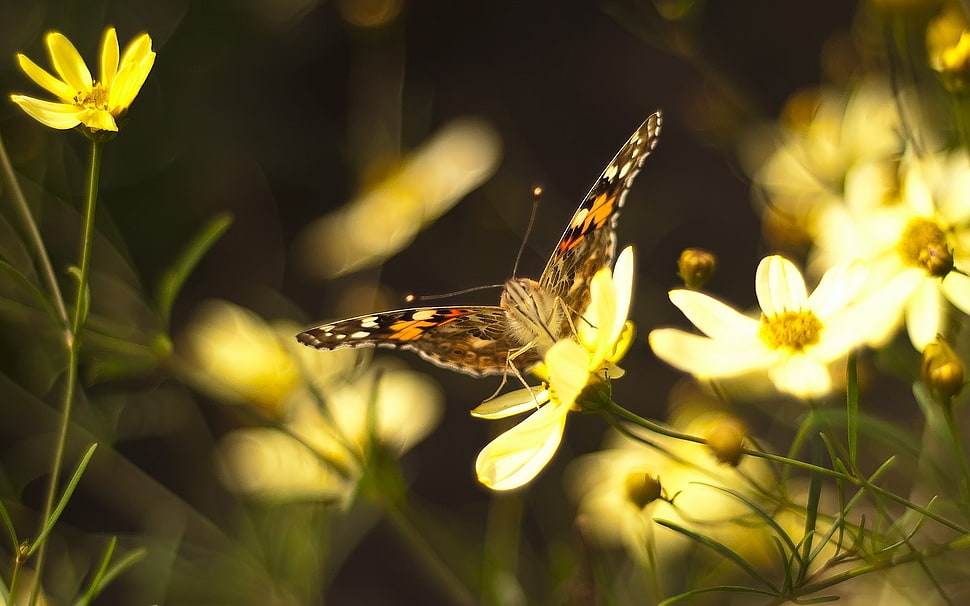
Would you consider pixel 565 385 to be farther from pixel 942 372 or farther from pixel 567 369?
pixel 942 372

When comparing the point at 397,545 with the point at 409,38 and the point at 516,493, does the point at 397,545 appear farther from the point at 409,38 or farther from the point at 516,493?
the point at 409,38

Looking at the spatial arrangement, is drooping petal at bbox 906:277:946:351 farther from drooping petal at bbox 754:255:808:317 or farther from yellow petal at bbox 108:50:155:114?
yellow petal at bbox 108:50:155:114

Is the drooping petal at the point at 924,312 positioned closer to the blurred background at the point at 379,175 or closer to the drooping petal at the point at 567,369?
the drooping petal at the point at 567,369

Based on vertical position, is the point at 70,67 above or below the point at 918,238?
above

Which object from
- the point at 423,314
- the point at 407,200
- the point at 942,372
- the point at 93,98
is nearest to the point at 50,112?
the point at 93,98

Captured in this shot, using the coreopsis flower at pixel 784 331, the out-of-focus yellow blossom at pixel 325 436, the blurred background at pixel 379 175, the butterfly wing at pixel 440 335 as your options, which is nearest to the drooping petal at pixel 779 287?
the coreopsis flower at pixel 784 331

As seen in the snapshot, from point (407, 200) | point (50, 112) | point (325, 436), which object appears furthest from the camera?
point (407, 200)

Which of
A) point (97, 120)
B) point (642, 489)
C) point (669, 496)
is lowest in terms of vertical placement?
point (669, 496)
